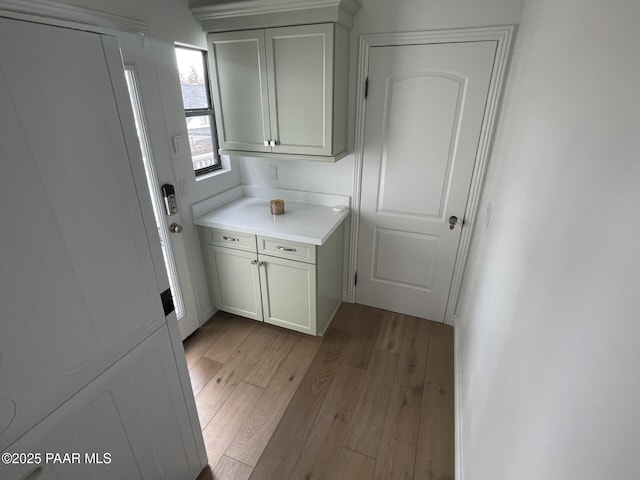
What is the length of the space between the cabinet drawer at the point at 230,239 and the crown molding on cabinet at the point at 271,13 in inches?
50.5

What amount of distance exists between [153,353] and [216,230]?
120 cm

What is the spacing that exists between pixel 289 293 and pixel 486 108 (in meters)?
1.73

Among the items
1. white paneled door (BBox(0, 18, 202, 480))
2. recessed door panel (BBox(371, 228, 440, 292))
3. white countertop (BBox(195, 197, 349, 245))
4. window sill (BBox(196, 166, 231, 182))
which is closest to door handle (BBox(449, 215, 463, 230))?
recessed door panel (BBox(371, 228, 440, 292))

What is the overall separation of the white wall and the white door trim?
1.27 feet

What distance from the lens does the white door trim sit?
1.76 metres

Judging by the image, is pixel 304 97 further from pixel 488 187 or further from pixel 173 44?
pixel 488 187

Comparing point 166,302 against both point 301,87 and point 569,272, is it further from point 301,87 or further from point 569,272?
point 301,87

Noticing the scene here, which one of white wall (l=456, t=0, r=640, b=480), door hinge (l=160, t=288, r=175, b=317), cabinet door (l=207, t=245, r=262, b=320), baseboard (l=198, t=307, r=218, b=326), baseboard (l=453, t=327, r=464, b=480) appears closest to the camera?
white wall (l=456, t=0, r=640, b=480)

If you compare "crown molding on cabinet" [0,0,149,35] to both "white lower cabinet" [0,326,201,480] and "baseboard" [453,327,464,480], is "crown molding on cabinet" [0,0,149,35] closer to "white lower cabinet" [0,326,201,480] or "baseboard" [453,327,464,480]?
Answer: "white lower cabinet" [0,326,201,480]

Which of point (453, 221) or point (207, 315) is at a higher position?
point (453, 221)

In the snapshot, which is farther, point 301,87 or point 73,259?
point 301,87

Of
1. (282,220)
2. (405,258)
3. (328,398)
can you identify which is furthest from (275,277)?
(405,258)

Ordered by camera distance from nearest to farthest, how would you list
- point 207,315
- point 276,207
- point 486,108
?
point 486,108 < point 276,207 < point 207,315

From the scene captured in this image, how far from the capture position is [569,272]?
2.20ft
